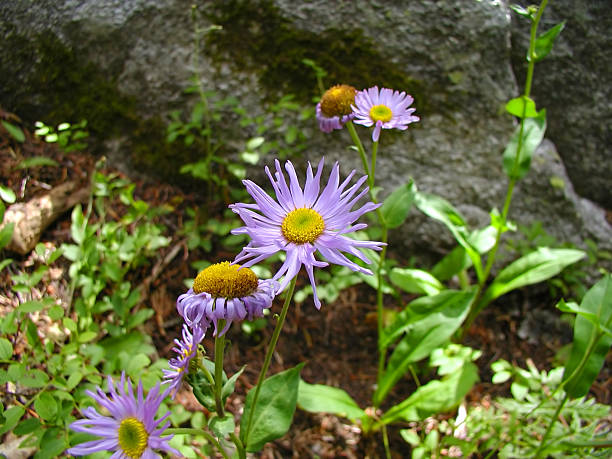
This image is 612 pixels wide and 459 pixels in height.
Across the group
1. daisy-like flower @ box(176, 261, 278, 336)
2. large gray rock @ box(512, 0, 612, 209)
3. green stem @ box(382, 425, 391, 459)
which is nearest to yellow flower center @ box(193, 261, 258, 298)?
daisy-like flower @ box(176, 261, 278, 336)

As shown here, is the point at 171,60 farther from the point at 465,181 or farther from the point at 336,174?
the point at 336,174

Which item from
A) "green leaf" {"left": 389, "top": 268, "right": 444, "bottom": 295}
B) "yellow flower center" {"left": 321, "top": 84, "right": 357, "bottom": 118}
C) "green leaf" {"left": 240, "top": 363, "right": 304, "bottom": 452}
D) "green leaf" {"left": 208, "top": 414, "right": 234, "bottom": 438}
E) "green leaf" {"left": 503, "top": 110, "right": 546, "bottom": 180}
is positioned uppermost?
"yellow flower center" {"left": 321, "top": 84, "right": 357, "bottom": 118}

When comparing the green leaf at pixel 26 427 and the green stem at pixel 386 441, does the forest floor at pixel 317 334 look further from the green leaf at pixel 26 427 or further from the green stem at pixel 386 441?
the green leaf at pixel 26 427

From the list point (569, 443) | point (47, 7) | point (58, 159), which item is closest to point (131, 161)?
point (58, 159)

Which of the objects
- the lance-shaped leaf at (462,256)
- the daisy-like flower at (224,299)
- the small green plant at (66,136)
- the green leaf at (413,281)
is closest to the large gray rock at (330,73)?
the small green plant at (66,136)

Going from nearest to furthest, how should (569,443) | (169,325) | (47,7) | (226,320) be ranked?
(226,320) → (569,443) → (169,325) → (47,7)

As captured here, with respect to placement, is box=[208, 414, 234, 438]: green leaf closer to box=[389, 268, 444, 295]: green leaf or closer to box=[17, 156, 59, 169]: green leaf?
box=[389, 268, 444, 295]: green leaf
